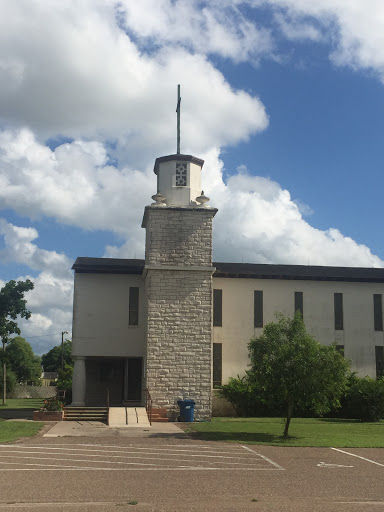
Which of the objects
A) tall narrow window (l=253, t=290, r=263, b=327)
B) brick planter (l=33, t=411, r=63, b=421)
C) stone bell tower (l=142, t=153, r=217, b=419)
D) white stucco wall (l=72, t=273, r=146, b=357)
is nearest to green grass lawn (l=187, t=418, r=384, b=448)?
stone bell tower (l=142, t=153, r=217, b=419)

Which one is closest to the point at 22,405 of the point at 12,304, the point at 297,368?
the point at 12,304

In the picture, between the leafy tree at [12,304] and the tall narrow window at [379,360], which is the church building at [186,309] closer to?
the tall narrow window at [379,360]

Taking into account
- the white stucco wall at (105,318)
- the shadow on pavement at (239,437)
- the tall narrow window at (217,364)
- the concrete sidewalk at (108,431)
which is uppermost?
the white stucco wall at (105,318)

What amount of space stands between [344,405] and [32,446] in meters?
17.7

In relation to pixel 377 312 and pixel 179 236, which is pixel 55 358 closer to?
pixel 377 312

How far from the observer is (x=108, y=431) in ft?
67.4

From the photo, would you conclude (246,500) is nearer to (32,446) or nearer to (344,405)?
(32,446)

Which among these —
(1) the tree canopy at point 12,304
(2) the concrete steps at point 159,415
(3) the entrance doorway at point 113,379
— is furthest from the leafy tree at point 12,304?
(2) the concrete steps at point 159,415

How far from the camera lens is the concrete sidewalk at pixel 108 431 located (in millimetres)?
19297

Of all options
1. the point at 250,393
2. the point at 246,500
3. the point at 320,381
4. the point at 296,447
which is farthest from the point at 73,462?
the point at 250,393

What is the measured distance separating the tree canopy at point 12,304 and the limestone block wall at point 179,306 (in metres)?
17.8

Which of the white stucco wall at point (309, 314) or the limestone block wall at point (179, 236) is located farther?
the white stucco wall at point (309, 314)

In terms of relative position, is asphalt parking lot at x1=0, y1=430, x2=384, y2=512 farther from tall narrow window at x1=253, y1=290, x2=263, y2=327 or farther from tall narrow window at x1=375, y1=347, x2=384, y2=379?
tall narrow window at x1=375, y1=347, x2=384, y2=379

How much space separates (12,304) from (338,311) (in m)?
22.3
